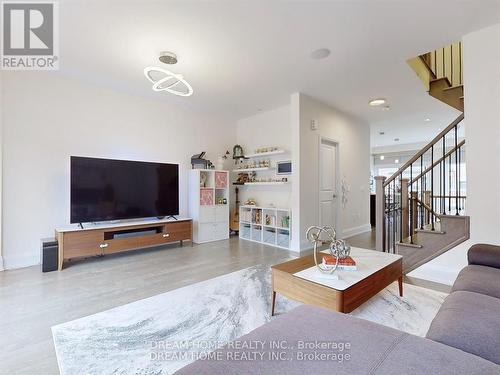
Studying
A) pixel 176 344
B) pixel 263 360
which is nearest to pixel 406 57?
pixel 263 360

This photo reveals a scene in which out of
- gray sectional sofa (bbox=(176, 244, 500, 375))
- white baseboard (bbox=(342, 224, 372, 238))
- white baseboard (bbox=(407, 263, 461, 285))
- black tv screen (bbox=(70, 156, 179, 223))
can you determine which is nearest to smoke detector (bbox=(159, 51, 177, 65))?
black tv screen (bbox=(70, 156, 179, 223))

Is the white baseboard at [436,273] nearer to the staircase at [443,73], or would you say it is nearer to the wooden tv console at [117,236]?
the staircase at [443,73]

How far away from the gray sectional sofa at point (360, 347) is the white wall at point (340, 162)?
302 cm

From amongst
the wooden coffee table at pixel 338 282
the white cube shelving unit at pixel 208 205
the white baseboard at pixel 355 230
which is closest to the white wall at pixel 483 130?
the wooden coffee table at pixel 338 282

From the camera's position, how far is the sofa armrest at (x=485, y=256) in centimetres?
183

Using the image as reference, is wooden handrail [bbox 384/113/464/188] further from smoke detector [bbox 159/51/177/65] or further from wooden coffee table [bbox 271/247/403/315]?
smoke detector [bbox 159/51/177/65]

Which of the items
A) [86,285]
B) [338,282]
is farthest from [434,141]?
[86,285]

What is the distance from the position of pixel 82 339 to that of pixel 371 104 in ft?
17.1

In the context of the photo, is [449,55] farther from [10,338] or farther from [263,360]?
[10,338]

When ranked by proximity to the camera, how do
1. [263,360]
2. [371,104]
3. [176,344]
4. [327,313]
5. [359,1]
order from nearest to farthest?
[263,360], [327,313], [176,344], [359,1], [371,104]

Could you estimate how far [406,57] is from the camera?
9.95 feet

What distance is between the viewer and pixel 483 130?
2.49m

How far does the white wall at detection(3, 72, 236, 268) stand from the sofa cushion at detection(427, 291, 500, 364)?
435 cm

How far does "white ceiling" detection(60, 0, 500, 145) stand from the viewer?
2213mm
